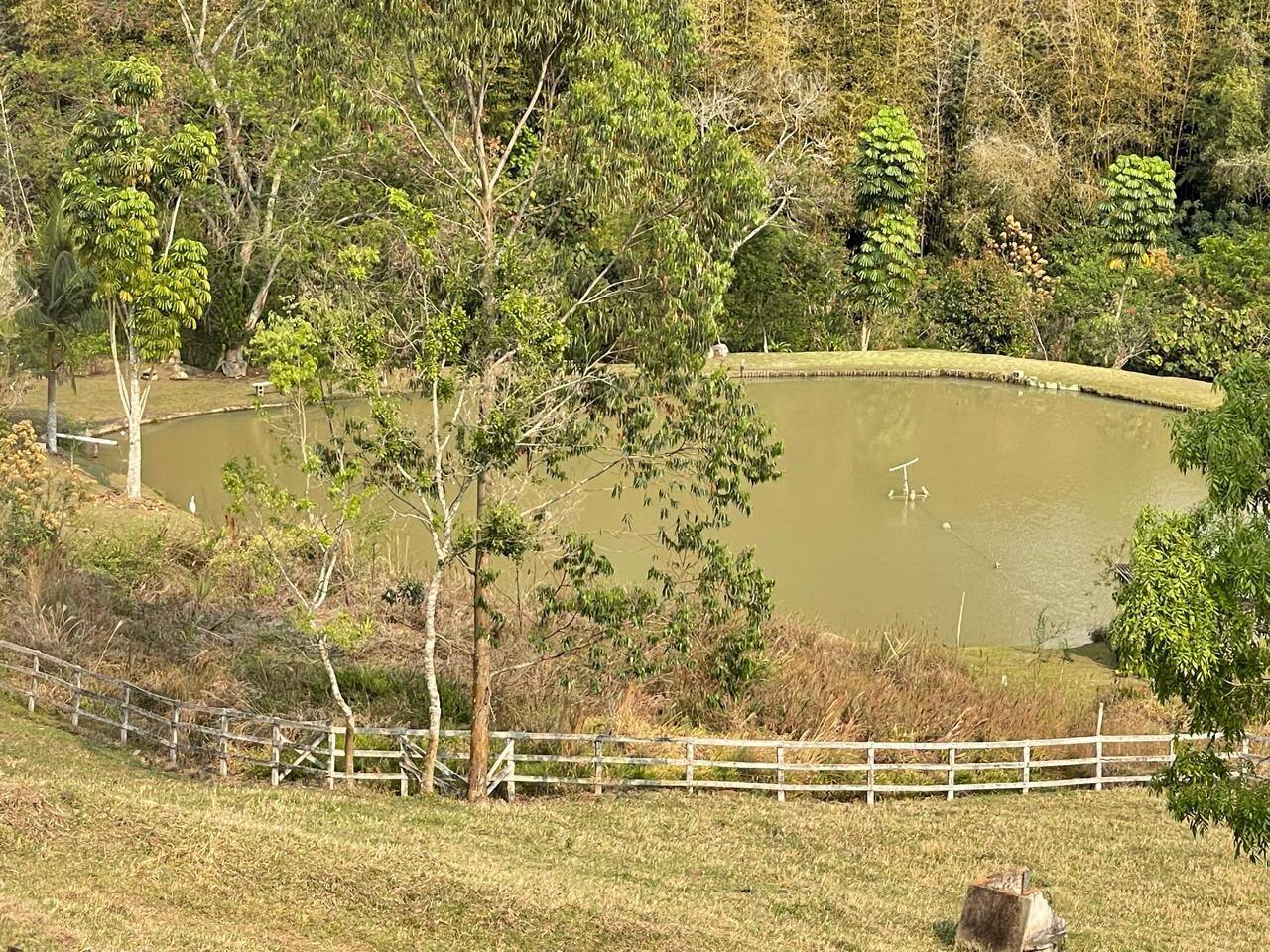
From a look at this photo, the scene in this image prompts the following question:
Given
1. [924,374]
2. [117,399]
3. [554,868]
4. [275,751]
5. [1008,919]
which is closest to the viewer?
[1008,919]

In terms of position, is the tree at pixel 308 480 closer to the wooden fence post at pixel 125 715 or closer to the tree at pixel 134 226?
the wooden fence post at pixel 125 715

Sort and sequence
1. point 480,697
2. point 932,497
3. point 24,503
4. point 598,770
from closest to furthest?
point 480,697 < point 598,770 < point 24,503 < point 932,497

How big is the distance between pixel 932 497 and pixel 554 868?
63.0 feet

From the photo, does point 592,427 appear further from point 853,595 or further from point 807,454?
point 807,454

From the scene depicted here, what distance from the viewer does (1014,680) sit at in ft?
Answer: 72.0

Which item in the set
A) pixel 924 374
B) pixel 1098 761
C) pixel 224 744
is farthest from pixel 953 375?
pixel 224 744

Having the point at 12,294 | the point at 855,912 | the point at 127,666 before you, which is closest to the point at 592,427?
the point at 855,912

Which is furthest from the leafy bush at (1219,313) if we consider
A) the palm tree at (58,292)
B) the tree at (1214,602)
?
the tree at (1214,602)

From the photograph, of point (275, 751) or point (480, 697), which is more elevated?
point (480, 697)

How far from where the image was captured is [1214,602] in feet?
37.3

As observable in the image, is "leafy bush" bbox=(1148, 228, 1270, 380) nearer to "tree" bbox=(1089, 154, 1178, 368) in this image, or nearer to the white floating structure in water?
"tree" bbox=(1089, 154, 1178, 368)

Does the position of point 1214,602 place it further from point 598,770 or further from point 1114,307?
point 1114,307

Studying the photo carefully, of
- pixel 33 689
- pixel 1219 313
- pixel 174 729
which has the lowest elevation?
pixel 174 729

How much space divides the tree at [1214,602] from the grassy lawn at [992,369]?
30.8 meters
